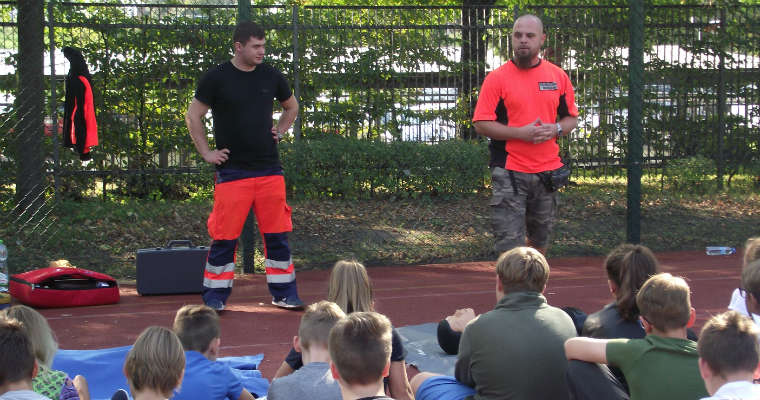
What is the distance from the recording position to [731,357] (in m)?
3.09

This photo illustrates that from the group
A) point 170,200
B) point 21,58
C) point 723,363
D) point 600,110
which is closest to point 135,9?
point 21,58

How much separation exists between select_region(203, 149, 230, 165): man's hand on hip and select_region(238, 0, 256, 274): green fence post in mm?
1979

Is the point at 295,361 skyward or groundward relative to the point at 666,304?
groundward

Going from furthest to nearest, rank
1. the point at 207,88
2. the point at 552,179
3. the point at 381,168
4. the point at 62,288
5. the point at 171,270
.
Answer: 1. the point at 381,168
2. the point at 171,270
3. the point at 62,288
4. the point at 207,88
5. the point at 552,179

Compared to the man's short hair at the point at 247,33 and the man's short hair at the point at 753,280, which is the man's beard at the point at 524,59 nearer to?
the man's short hair at the point at 247,33

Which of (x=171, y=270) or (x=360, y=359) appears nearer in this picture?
(x=360, y=359)

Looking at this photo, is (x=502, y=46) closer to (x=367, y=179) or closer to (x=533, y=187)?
(x=367, y=179)

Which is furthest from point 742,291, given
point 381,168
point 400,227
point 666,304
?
point 381,168

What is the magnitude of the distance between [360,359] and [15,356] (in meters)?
1.30

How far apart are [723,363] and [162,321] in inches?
200

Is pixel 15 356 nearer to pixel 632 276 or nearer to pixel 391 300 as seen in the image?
pixel 632 276

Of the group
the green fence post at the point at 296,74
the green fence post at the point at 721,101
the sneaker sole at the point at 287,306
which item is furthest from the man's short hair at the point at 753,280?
the green fence post at the point at 721,101

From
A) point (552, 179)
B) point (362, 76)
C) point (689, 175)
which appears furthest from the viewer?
point (689, 175)

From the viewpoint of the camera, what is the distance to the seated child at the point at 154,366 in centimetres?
355
